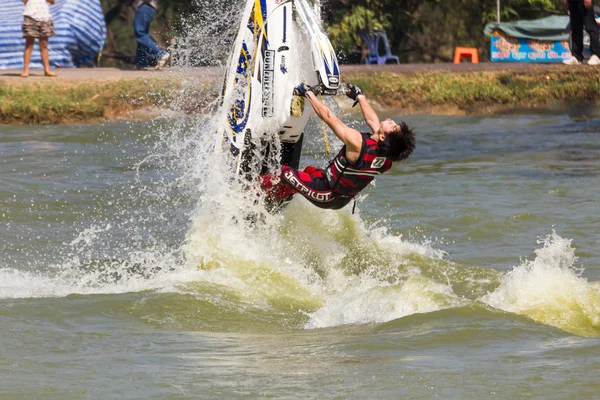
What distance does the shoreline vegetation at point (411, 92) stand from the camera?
643 inches

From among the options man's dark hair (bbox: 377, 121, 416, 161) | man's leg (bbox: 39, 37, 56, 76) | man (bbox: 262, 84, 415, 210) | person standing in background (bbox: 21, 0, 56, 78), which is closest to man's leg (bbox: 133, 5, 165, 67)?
man's leg (bbox: 39, 37, 56, 76)

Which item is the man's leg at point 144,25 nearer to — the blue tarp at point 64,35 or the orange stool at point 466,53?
the blue tarp at point 64,35

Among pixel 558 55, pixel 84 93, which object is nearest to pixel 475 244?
pixel 84 93

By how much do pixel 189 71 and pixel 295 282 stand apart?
31.7ft

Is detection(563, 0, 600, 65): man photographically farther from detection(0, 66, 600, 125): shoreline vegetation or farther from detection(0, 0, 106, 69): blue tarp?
detection(0, 0, 106, 69): blue tarp

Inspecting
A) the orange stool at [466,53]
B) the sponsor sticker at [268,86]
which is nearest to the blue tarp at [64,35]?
the orange stool at [466,53]

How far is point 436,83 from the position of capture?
18.1 metres

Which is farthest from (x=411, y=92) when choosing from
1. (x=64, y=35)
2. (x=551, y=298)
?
(x=551, y=298)

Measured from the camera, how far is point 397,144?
746 centimetres

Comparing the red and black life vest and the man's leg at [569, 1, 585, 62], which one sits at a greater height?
the man's leg at [569, 1, 585, 62]

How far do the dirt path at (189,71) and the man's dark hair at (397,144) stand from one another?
8836mm

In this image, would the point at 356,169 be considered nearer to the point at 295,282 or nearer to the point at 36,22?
the point at 295,282

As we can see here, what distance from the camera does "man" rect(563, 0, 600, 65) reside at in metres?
18.0

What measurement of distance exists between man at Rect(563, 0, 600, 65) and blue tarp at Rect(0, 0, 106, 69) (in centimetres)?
890
